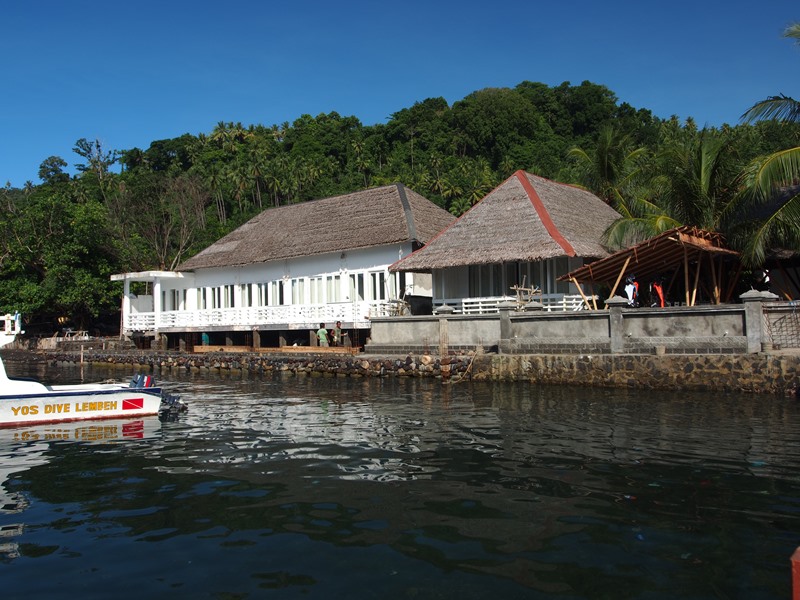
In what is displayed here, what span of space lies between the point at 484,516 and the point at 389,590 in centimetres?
206

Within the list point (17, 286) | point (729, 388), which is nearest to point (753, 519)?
point (729, 388)

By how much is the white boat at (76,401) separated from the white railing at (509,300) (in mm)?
11826

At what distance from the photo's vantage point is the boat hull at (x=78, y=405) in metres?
13.6

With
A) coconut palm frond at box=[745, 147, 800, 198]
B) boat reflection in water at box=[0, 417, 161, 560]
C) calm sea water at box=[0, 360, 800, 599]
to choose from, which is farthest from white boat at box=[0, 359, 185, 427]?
coconut palm frond at box=[745, 147, 800, 198]

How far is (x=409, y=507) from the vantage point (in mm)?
7918

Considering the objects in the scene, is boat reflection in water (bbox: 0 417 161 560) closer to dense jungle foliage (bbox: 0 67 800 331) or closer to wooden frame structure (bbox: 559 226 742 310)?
wooden frame structure (bbox: 559 226 742 310)

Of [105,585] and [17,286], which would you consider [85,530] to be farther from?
[17,286]

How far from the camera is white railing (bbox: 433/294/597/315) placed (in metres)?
23.9

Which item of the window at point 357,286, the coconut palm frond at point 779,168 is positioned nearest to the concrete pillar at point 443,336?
the window at point 357,286

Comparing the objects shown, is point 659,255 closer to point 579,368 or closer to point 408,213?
point 579,368

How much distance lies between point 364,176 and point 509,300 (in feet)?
142

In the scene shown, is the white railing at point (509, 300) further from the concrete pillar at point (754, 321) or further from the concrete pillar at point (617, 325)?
the concrete pillar at point (754, 321)

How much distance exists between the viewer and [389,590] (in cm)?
573

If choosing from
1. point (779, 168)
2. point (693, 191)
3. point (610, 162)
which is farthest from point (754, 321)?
point (610, 162)
